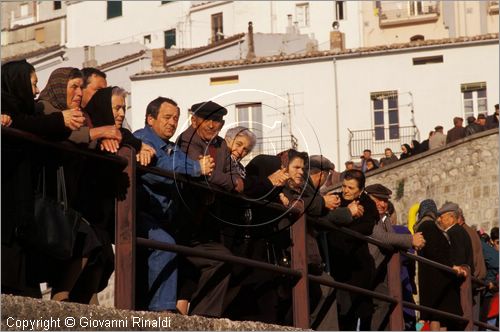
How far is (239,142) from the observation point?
1021 cm

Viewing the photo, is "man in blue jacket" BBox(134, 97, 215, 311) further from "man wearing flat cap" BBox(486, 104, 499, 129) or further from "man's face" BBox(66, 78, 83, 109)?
"man wearing flat cap" BBox(486, 104, 499, 129)

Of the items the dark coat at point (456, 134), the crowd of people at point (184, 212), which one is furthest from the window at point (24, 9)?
the crowd of people at point (184, 212)

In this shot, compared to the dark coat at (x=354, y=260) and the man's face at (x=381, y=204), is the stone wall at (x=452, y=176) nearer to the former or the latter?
the man's face at (x=381, y=204)

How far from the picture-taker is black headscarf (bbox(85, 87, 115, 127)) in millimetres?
9125

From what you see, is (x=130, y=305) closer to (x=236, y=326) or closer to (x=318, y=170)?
(x=236, y=326)

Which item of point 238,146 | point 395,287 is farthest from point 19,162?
point 395,287

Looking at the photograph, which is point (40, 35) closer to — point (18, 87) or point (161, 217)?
point (161, 217)

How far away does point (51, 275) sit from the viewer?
8320 mm

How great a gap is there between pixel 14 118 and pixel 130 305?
1326 mm

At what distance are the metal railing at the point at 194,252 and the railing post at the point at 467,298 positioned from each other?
1.83m

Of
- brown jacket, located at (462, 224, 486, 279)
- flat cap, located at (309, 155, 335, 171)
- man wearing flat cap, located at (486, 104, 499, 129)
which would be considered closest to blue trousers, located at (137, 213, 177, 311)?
flat cap, located at (309, 155, 335, 171)

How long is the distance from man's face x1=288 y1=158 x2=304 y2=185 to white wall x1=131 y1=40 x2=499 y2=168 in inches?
1364

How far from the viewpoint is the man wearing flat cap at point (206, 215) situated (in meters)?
9.39

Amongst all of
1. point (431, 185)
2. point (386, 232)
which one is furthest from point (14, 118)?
point (431, 185)
